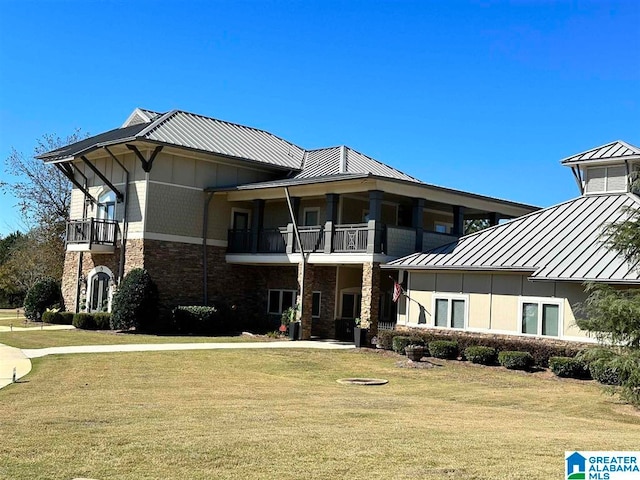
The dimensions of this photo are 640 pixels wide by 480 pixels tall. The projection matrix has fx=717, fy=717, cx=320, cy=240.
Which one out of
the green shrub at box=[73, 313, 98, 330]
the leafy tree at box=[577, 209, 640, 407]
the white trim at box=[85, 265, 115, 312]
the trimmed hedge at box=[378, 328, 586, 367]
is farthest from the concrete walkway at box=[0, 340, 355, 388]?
the leafy tree at box=[577, 209, 640, 407]

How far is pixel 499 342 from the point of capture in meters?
22.4

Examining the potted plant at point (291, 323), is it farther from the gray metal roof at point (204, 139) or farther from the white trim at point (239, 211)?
the gray metal roof at point (204, 139)

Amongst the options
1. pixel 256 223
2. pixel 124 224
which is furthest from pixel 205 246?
pixel 124 224

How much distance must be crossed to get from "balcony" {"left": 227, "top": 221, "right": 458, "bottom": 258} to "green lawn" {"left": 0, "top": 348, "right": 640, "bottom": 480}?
23.5 feet

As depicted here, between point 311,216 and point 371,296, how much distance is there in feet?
24.3

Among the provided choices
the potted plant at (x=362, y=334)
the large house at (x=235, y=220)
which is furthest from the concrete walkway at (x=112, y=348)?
the large house at (x=235, y=220)

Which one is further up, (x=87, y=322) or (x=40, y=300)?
(x=40, y=300)

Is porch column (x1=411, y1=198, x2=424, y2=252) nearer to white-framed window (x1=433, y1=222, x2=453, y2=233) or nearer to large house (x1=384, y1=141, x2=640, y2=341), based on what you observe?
large house (x1=384, y1=141, x2=640, y2=341)

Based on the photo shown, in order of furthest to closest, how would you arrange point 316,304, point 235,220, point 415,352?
point 235,220, point 316,304, point 415,352

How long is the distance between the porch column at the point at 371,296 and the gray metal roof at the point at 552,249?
851mm

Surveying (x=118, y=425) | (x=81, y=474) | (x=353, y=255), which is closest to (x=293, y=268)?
(x=353, y=255)

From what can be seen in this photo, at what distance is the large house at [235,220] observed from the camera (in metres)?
29.4

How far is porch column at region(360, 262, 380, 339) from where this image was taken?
26812mm

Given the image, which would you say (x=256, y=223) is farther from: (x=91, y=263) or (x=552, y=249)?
(x=552, y=249)
